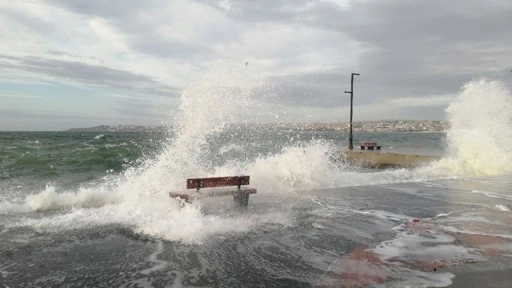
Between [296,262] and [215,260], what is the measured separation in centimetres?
126

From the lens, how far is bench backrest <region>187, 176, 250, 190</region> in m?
9.85

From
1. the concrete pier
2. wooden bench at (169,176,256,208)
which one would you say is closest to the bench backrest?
wooden bench at (169,176,256,208)

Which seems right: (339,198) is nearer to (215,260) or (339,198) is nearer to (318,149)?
(318,149)

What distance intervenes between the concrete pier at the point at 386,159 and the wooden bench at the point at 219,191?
16977 millimetres

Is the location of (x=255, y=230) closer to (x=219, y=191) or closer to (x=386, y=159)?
(x=219, y=191)

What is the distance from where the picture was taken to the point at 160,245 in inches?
283

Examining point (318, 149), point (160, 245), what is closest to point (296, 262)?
point (160, 245)

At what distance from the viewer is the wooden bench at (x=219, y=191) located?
952 cm

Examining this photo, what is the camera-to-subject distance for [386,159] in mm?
26469

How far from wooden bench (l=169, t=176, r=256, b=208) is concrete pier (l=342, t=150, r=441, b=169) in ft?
55.7

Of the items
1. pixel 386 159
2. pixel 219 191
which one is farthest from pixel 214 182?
pixel 386 159

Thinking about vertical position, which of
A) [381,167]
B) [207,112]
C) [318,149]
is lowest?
Answer: [381,167]

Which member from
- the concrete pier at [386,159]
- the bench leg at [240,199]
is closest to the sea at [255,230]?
the bench leg at [240,199]

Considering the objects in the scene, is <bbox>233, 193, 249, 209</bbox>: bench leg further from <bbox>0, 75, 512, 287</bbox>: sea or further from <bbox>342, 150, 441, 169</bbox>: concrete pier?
<bbox>342, 150, 441, 169</bbox>: concrete pier
